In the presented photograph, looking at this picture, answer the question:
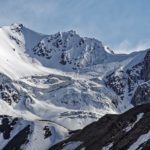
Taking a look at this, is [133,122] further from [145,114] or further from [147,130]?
[147,130]

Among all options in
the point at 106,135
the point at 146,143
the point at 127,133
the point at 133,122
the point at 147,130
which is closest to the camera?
the point at 146,143

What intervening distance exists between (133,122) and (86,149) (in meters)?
17.7

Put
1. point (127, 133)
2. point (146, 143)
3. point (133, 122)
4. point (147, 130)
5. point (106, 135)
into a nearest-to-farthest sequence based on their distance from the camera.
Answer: point (146, 143) → point (147, 130) → point (127, 133) → point (133, 122) → point (106, 135)

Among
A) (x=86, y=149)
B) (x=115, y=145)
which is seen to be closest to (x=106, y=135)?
(x=86, y=149)

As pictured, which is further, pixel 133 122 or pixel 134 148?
pixel 133 122

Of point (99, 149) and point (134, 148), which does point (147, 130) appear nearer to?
point (134, 148)

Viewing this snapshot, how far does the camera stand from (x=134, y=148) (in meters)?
143

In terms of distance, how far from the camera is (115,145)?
162375mm

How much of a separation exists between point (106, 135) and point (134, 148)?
55.4 metres

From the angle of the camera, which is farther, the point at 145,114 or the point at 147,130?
the point at 145,114

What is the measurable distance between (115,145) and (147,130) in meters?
11.9

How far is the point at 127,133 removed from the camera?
17512cm

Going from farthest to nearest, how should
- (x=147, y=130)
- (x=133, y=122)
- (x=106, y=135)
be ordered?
1. (x=106, y=135)
2. (x=133, y=122)
3. (x=147, y=130)

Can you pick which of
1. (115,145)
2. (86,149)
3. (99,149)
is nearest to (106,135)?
(86,149)
